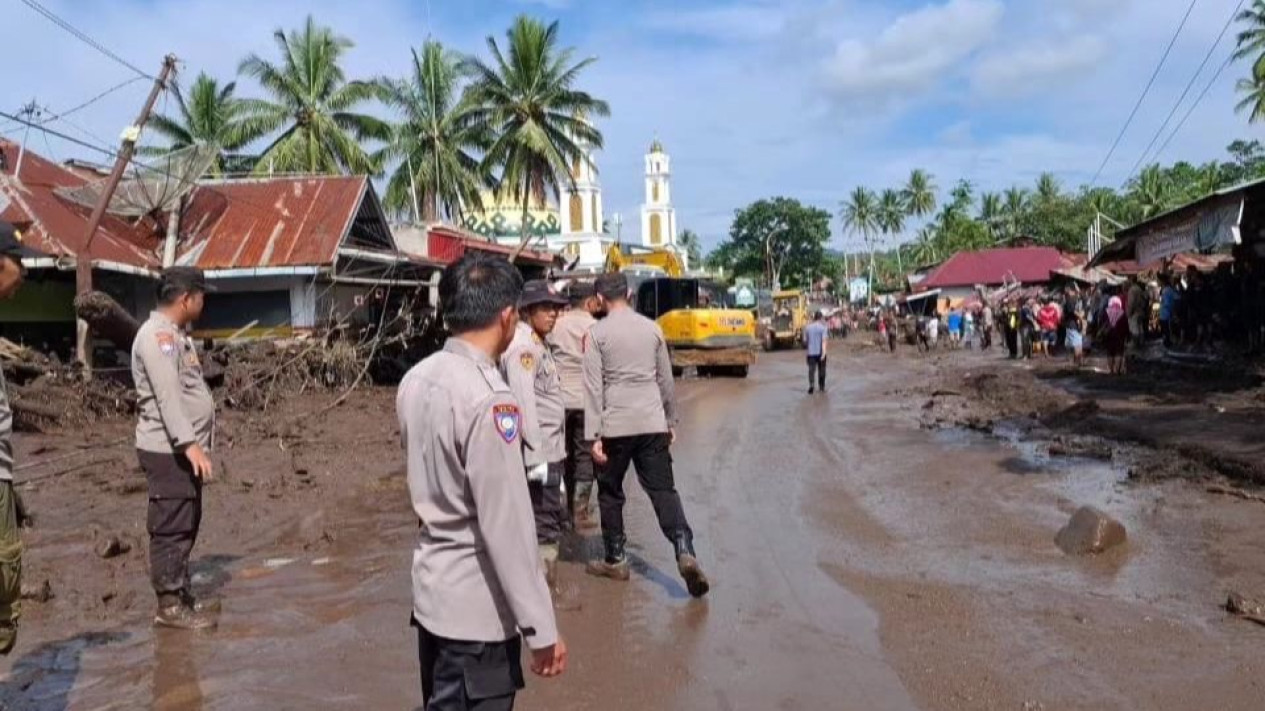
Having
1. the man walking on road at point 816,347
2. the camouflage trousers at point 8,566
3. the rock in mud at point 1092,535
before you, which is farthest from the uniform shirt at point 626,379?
the man walking on road at point 816,347

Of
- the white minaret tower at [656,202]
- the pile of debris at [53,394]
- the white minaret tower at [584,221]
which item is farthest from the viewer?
the white minaret tower at [656,202]

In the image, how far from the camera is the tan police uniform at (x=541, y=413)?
5883 millimetres

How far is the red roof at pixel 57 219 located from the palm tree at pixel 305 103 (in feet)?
40.0

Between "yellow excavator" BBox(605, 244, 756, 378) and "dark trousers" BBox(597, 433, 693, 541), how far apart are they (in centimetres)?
1918

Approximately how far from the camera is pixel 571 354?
8.15m

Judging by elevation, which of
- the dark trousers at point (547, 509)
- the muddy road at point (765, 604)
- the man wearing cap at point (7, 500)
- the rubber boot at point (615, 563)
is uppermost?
the man wearing cap at point (7, 500)

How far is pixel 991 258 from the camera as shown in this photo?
62.3 metres

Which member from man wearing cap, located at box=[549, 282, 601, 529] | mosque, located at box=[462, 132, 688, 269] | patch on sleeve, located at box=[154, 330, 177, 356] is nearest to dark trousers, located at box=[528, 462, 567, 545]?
man wearing cap, located at box=[549, 282, 601, 529]

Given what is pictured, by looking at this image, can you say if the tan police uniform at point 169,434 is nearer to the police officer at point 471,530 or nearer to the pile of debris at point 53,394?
the police officer at point 471,530

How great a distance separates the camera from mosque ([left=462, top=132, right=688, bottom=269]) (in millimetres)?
49281

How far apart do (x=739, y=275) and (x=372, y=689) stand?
97542 millimetres

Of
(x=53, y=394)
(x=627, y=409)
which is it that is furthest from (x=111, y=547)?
(x=53, y=394)

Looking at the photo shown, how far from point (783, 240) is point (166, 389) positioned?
9803cm

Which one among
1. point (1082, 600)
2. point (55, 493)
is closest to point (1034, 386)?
point (1082, 600)
